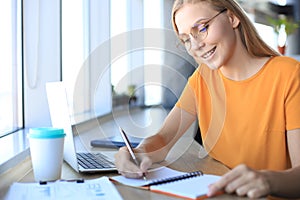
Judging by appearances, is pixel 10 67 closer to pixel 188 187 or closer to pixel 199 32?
pixel 199 32

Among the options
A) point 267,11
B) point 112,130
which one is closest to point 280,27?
point 267,11

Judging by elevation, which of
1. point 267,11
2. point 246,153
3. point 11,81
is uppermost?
point 267,11

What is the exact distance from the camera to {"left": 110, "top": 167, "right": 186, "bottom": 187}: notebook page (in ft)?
3.21

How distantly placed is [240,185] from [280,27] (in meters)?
5.04

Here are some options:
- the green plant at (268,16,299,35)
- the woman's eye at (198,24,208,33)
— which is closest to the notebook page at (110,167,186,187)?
the woman's eye at (198,24,208,33)

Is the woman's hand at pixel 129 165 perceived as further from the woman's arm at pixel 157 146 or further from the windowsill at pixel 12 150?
the windowsill at pixel 12 150

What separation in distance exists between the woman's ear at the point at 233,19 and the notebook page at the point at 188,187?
1.89ft

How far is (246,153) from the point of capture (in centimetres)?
142

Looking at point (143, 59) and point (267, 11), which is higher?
point (267, 11)

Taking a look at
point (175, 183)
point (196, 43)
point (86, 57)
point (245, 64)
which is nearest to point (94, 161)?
point (175, 183)

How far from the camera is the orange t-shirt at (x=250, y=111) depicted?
1.33 metres

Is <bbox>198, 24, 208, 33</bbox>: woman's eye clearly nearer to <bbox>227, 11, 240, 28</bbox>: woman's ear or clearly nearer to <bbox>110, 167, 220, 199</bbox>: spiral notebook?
<bbox>227, 11, 240, 28</bbox>: woman's ear

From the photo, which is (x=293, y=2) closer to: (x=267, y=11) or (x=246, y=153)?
(x=267, y=11)

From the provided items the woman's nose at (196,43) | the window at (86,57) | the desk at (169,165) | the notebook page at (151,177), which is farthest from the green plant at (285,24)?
the notebook page at (151,177)
